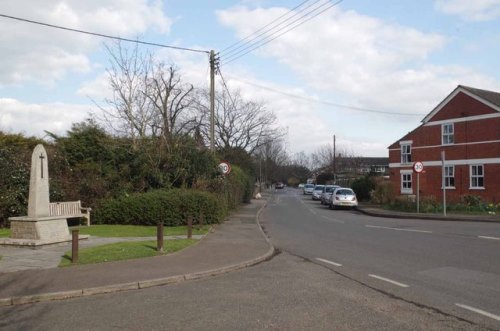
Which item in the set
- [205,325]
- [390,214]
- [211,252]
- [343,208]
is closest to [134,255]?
[211,252]

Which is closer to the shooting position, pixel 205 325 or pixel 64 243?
pixel 205 325

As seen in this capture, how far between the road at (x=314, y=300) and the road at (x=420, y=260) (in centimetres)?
2

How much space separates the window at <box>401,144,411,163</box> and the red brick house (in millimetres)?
3936

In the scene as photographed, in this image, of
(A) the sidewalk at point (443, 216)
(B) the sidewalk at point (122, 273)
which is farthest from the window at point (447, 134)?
(B) the sidewalk at point (122, 273)

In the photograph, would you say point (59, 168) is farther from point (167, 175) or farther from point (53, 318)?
point (53, 318)

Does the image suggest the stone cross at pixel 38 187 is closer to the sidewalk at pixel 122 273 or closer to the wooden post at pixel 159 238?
the sidewalk at pixel 122 273

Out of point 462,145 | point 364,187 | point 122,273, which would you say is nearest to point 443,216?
point 462,145

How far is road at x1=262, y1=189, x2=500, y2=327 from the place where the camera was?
298 inches

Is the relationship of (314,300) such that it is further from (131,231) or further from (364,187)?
(364,187)

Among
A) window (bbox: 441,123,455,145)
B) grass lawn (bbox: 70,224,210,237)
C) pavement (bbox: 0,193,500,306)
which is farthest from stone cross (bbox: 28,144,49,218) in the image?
window (bbox: 441,123,455,145)

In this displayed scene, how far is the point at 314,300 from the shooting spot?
759 centimetres

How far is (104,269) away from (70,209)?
10976mm

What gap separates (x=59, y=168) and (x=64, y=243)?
28.9 ft

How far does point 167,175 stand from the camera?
23.9 meters
